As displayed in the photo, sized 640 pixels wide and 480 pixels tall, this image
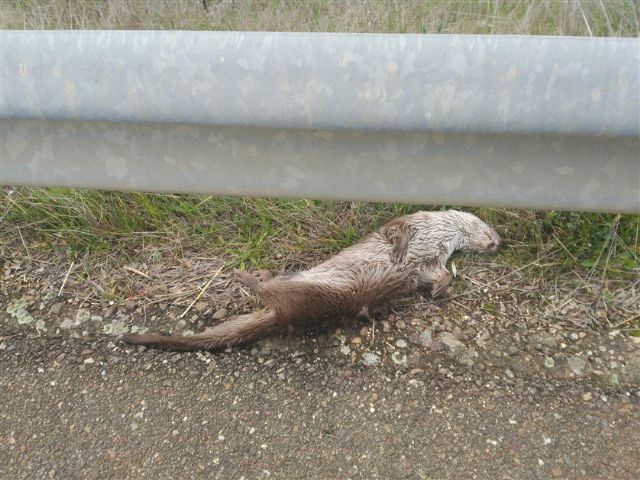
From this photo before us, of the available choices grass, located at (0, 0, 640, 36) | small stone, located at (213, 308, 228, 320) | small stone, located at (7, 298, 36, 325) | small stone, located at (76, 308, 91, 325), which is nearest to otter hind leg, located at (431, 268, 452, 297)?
small stone, located at (213, 308, 228, 320)

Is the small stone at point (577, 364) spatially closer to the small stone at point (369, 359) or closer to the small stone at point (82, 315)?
the small stone at point (369, 359)

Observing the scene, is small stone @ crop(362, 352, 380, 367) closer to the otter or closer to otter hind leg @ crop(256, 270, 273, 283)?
the otter

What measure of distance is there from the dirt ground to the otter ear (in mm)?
391

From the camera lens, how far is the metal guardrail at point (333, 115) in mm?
1377

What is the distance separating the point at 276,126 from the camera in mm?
1503

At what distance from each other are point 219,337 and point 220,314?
257 millimetres

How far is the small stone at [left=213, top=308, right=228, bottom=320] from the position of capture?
277 centimetres

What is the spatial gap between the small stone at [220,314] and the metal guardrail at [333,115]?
114 centimetres

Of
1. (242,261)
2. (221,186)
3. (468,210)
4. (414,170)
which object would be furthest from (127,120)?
(468,210)

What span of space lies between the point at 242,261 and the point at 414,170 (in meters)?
1.62

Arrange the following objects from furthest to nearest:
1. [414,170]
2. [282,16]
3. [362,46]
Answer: [282,16] < [414,170] < [362,46]

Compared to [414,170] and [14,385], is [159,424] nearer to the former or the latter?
[14,385]

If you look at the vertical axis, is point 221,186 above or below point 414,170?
below

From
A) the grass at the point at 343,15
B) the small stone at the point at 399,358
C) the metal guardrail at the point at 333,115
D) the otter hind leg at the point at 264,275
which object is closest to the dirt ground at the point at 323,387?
the small stone at the point at 399,358
